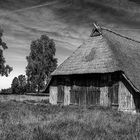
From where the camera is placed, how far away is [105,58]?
70.7 ft

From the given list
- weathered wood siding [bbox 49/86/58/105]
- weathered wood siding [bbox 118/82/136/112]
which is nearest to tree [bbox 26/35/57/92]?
weathered wood siding [bbox 49/86/58/105]

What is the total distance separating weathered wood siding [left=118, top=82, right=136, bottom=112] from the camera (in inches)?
788

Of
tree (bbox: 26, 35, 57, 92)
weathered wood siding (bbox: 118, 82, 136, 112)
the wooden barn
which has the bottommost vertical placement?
weathered wood siding (bbox: 118, 82, 136, 112)

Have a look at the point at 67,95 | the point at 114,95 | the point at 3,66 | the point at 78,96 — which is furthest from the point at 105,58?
the point at 3,66

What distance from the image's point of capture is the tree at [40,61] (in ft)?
171

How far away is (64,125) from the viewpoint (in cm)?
989

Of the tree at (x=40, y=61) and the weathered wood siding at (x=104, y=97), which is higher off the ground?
the tree at (x=40, y=61)

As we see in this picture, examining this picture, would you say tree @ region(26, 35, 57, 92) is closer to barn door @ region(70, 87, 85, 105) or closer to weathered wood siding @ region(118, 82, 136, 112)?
barn door @ region(70, 87, 85, 105)

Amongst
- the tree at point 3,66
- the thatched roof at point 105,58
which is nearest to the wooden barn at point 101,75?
the thatched roof at point 105,58

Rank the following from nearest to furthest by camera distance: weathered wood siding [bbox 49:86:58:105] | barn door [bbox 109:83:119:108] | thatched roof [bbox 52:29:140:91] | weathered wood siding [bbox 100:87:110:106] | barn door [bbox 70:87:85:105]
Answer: barn door [bbox 109:83:119:108] → thatched roof [bbox 52:29:140:91] → weathered wood siding [bbox 100:87:110:106] → barn door [bbox 70:87:85:105] → weathered wood siding [bbox 49:86:58:105]

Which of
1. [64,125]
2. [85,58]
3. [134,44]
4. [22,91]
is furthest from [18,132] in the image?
[22,91]

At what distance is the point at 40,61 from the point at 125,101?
34.4m

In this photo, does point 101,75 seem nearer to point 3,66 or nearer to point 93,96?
point 93,96

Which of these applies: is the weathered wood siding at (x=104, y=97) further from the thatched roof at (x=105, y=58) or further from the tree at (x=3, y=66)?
the tree at (x=3, y=66)
